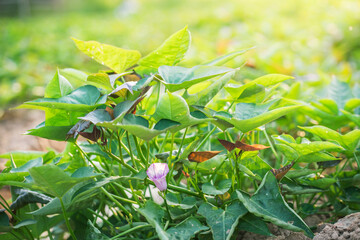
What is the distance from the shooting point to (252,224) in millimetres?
858

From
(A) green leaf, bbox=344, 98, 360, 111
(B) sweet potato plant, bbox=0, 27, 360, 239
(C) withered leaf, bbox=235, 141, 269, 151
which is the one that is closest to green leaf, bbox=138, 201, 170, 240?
(B) sweet potato plant, bbox=0, 27, 360, 239

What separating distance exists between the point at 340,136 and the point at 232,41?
7.89ft

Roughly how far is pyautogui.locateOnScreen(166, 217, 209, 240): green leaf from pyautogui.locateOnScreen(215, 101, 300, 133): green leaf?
0.22 meters

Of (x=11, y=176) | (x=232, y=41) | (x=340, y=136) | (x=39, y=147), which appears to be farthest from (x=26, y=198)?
(x=232, y=41)

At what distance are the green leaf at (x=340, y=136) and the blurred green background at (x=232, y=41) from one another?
1203 millimetres

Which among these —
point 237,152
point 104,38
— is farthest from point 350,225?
point 104,38

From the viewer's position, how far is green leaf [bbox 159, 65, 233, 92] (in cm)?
79

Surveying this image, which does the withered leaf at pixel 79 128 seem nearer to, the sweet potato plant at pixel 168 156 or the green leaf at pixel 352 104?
the sweet potato plant at pixel 168 156

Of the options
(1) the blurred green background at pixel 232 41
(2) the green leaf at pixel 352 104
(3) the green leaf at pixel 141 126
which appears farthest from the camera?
(1) the blurred green background at pixel 232 41

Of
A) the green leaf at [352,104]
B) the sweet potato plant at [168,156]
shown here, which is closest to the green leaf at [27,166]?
the sweet potato plant at [168,156]

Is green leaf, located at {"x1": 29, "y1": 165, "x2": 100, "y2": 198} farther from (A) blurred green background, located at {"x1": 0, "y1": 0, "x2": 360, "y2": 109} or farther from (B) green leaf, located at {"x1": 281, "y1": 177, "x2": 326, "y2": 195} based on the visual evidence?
(A) blurred green background, located at {"x1": 0, "y1": 0, "x2": 360, "y2": 109}

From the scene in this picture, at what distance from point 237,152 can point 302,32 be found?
312cm

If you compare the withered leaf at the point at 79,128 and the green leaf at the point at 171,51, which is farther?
the green leaf at the point at 171,51

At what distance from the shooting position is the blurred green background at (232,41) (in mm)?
2789
